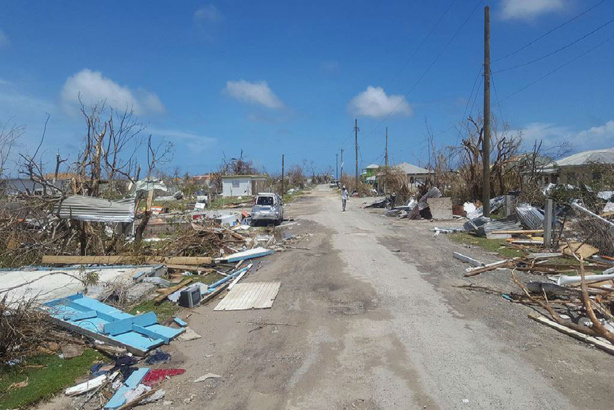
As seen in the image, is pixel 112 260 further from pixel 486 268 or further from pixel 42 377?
pixel 486 268

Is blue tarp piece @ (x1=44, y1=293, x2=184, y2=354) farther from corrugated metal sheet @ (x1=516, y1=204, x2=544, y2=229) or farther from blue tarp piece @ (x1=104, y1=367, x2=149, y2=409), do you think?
corrugated metal sheet @ (x1=516, y1=204, x2=544, y2=229)

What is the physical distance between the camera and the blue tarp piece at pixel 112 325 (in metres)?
5.98

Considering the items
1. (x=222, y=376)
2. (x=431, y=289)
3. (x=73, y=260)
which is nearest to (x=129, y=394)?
(x=222, y=376)

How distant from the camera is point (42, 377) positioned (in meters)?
5.10

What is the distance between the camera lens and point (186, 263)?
11.3m

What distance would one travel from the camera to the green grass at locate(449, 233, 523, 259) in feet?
42.1

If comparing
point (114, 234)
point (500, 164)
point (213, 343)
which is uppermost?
point (500, 164)

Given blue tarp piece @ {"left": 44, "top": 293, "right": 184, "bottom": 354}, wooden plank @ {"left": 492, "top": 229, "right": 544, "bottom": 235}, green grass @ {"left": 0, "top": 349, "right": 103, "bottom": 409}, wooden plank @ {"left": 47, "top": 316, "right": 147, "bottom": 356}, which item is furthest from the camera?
wooden plank @ {"left": 492, "top": 229, "right": 544, "bottom": 235}

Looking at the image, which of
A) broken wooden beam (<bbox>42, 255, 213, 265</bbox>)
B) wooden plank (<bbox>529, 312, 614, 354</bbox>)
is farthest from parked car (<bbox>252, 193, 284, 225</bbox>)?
wooden plank (<bbox>529, 312, 614, 354</bbox>)

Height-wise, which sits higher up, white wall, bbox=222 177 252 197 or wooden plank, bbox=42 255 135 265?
white wall, bbox=222 177 252 197

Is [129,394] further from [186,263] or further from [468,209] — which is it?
[468,209]

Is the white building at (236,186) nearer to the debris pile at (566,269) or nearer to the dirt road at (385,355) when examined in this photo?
the debris pile at (566,269)

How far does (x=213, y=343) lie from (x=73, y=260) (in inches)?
270

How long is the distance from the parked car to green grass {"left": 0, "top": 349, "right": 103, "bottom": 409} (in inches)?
663
